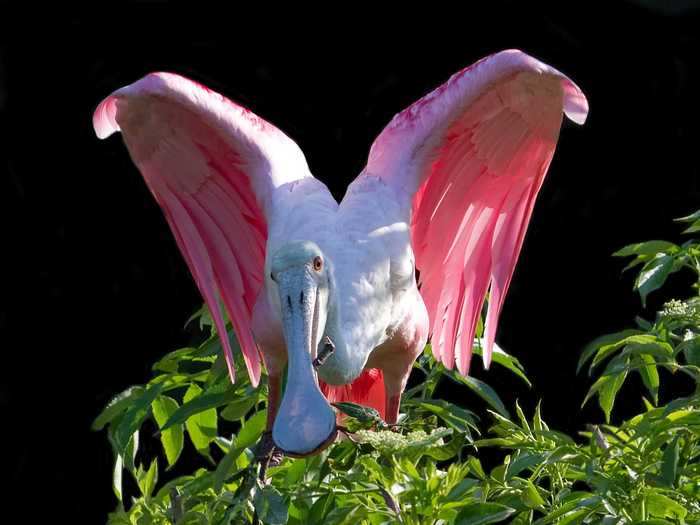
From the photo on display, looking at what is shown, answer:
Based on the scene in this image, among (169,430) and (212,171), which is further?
(212,171)

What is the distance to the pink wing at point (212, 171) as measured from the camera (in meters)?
2.97

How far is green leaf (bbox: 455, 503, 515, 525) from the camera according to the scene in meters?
2.04

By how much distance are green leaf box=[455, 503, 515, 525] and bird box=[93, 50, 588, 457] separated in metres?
0.48

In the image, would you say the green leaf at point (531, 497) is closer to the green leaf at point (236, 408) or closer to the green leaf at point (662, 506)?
the green leaf at point (662, 506)

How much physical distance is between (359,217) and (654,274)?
1.92ft

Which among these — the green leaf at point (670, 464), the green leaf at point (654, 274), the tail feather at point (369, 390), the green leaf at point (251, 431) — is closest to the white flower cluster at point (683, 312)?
the green leaf at point (654, 274)

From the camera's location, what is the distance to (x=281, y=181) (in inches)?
119

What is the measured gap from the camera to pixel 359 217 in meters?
2.88

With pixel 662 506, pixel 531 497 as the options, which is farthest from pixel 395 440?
pixel 662 506

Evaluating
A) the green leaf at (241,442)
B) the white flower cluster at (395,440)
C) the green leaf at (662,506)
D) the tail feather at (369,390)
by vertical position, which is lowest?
the tail feather at (369,390)

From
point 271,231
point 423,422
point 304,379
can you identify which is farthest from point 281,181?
point 423,422

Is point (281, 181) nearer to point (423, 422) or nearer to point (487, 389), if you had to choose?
point (487, 389)

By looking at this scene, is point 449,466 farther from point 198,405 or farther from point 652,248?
point 652,248

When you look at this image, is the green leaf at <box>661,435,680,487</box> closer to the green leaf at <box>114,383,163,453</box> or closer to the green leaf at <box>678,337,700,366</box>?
the green leaf at <box>678,337,700,366</box>
